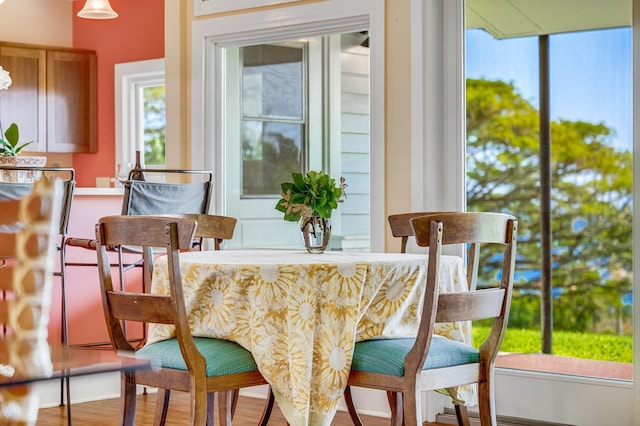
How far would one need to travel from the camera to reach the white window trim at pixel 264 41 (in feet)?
14.2

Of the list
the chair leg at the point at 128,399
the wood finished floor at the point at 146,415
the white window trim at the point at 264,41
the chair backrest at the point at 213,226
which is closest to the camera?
the chair leg at the point at 128,399

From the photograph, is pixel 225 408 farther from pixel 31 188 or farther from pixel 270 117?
pixel 270 117

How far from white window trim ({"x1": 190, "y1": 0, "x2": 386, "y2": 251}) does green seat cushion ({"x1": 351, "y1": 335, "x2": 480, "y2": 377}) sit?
1.32 metres

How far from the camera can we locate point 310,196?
3375 millimetres

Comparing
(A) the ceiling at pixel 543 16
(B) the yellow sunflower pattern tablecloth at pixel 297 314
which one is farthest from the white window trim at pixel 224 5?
(B) the yellow sunflower pattern tablecloth at pixel 297 314

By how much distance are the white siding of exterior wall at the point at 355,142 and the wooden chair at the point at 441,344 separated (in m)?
1.55

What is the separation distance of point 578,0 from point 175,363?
7.38ft

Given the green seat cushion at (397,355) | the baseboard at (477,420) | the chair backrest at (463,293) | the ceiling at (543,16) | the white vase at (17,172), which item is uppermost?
the ceiling at (543,16)

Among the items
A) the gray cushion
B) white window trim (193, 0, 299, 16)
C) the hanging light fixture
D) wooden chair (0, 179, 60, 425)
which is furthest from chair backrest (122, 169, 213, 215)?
wooden chair (0, 179, 60, 425)

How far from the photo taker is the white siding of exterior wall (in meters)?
4.59

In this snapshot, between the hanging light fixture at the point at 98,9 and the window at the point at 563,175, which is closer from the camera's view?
the window at the point at 563,175

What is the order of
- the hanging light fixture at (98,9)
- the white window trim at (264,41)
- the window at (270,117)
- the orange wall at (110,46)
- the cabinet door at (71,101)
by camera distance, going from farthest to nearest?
the cabinet door at (71,101)
the orange wall at (110,46)
the hanging light fixture at (98,9)
the window at (270,117)
the white window trim at (264,41)

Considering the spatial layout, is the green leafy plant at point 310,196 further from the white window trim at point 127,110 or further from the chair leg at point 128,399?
the white window trim at point 127,110

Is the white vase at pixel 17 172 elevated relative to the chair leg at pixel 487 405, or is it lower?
elevated
